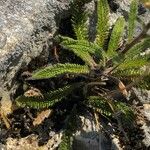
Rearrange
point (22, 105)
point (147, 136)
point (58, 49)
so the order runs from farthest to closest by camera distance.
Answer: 1. point (58, 49)
2. point (147, 136)
3. point (22, 105)

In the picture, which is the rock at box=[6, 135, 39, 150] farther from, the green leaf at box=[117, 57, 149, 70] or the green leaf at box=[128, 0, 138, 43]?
the green leaf at box=[128, 0, 138, 43]

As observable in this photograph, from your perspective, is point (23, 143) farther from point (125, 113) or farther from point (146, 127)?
point (146, 127)

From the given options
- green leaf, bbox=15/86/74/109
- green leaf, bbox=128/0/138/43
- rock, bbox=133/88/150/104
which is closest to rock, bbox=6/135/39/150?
green leaf, bbox=15/86/74/109

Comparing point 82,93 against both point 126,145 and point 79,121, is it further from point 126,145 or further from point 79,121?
point 126,145

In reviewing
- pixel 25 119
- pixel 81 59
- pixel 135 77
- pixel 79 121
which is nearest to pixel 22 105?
pixel 25 119

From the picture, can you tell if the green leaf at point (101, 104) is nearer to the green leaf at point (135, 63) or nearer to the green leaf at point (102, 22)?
the green leaf at point (135, 63)

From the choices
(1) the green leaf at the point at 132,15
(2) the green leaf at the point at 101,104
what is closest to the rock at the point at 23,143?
(2) the green leaf at the point at 101,104
